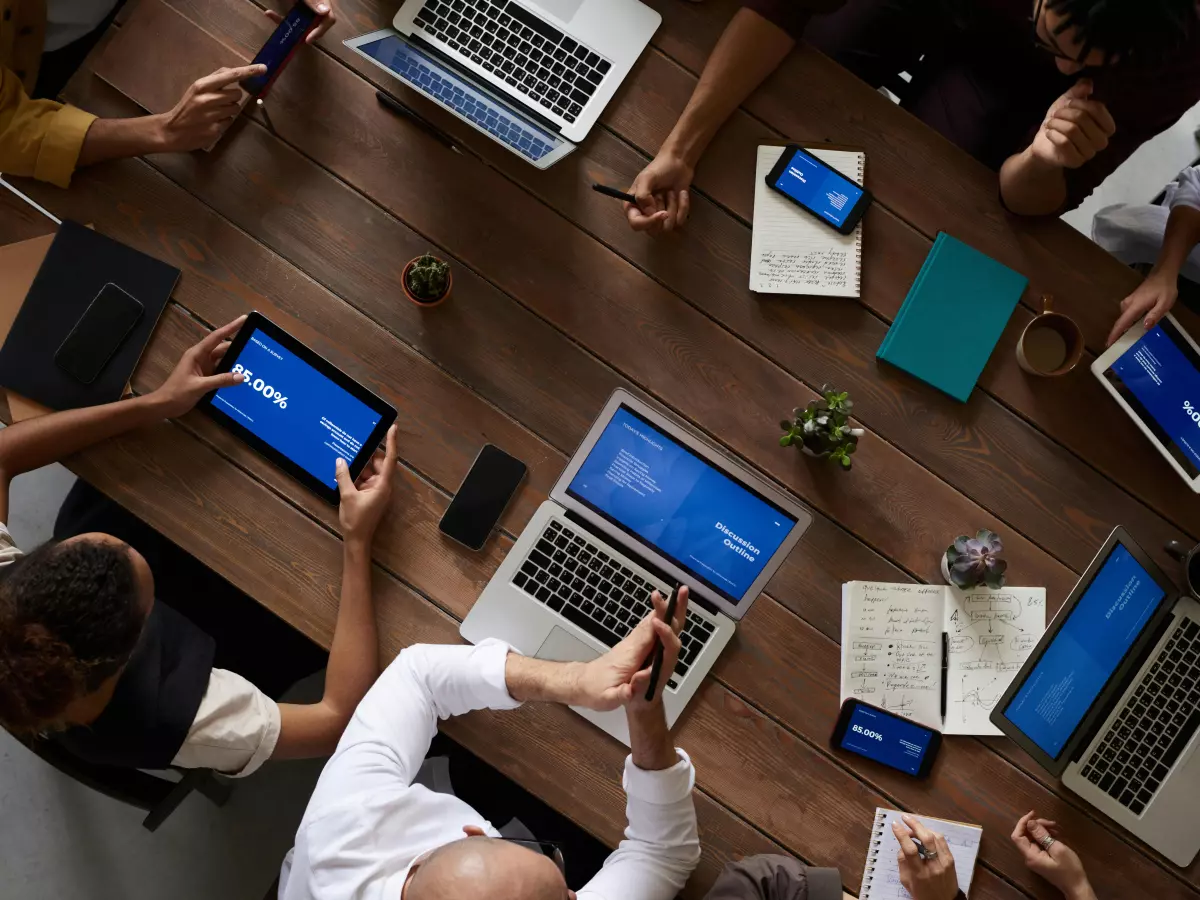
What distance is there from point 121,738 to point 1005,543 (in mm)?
1493

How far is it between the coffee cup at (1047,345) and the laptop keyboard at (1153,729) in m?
0.51

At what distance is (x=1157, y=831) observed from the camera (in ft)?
4.88

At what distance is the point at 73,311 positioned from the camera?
4.84ft

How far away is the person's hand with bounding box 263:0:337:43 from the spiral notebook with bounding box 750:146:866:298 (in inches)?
31.7

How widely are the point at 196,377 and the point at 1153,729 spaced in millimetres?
1748

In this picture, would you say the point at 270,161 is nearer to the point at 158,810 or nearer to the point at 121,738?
the point at 121,738

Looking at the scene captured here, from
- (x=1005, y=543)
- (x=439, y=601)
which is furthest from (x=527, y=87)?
(x=1005, y=543)

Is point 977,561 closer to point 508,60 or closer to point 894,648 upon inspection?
point 894,648

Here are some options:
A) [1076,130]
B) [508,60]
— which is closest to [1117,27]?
[1076,130]

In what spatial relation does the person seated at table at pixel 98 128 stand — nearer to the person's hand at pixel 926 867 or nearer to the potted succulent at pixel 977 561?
the potted succulent at pixel 977 561

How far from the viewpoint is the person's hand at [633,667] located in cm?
132

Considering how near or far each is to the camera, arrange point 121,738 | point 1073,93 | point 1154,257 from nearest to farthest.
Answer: point 121,738, point 1073,93, point 1154,257

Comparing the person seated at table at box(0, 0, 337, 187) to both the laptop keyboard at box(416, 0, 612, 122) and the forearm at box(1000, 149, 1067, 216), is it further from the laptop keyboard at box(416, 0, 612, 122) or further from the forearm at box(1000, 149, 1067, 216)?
the forearm at box(1000, 149, 1067, 216)

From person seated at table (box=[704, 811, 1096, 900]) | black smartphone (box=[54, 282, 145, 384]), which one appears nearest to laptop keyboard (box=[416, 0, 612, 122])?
black smartphone (box=[54, 282, 145, 384])
